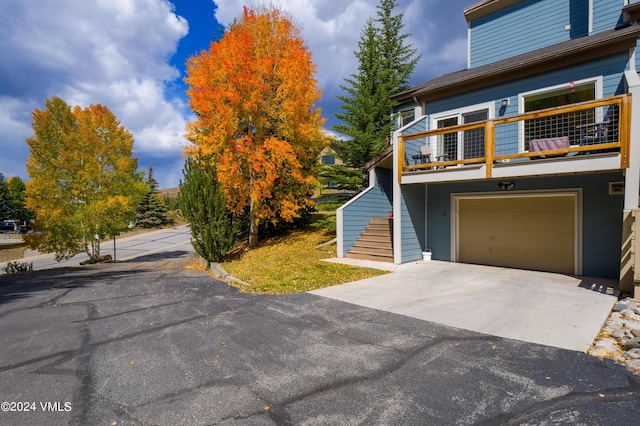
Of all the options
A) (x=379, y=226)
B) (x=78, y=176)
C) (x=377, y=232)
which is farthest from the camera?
(x=78, y=176)

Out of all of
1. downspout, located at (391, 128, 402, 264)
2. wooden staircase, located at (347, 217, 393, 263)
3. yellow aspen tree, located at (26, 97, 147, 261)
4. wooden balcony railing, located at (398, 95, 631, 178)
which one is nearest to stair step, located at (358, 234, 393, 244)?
wooden staircase, located at (347, 217, 393, 263)

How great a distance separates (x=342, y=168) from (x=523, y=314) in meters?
10.5

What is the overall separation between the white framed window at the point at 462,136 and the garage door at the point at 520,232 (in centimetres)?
162

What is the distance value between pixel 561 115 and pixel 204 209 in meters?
12.1

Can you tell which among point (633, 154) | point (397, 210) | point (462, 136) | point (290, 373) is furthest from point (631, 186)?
point (290, 373)

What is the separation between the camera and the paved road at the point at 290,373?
256cm

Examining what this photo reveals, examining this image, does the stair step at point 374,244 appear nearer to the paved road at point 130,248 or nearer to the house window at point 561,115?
the house window at point 561,115

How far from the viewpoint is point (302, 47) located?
13781mm

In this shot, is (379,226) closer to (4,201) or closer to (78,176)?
(78,176)

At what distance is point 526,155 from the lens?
743 centimetres

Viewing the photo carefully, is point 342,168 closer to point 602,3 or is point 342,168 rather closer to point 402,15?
point 602,3

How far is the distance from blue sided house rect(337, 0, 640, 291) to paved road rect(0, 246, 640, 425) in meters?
5.00

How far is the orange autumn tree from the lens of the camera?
12.8m

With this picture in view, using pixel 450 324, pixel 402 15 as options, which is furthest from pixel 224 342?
pixel 402 15
